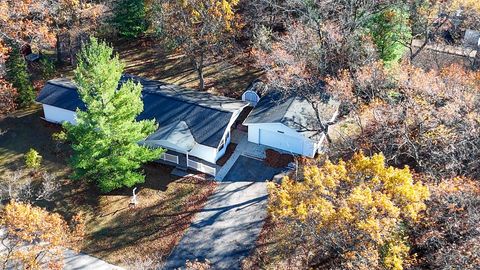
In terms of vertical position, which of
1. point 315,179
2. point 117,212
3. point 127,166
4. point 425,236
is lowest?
point 117,212

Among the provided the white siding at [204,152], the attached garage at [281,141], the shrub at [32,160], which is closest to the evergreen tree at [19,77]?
the shrub at [32,160]

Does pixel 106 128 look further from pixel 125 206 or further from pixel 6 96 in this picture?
pixel 6 96

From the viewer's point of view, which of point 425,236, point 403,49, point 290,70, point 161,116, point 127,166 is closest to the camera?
point 425,236

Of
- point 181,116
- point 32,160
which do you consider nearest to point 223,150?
point 181,116

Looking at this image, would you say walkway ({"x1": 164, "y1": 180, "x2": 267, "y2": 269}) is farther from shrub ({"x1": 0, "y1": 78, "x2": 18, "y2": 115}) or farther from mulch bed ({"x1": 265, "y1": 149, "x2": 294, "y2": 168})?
shrub ({"x1": 0, "y1": 78, "x2": 18, "y2": 115})

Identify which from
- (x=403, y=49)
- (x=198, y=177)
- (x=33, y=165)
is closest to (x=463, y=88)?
(x=403, y=49)

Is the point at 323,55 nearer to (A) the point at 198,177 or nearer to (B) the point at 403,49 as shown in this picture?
(B) the point at 403,49

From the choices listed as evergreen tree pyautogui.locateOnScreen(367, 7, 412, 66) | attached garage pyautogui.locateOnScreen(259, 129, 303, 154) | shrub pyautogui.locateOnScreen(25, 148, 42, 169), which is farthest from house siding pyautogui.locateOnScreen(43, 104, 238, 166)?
evergreen tree pyautogui.locateOnScreen(367, 7, 412, 66)
